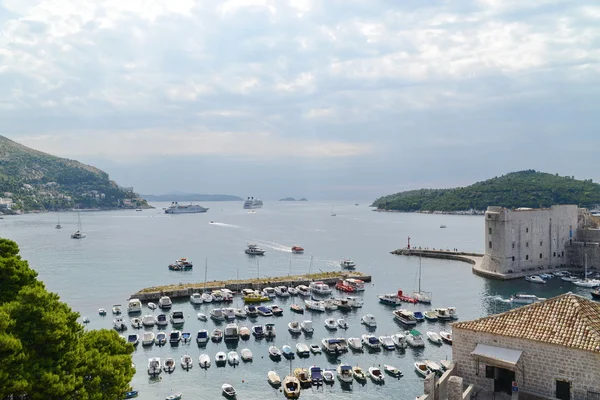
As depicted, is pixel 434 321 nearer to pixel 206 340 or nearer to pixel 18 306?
pixel 206 340

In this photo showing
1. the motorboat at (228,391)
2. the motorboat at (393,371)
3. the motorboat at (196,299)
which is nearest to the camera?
the motorboat at (228,391)

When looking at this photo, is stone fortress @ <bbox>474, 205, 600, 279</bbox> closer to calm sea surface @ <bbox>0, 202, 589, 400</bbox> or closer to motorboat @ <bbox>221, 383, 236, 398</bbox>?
calm sea surface @ <bbox>0, 202, 589, 400</bbox>

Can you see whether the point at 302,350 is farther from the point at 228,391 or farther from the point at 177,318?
the point at 177,318

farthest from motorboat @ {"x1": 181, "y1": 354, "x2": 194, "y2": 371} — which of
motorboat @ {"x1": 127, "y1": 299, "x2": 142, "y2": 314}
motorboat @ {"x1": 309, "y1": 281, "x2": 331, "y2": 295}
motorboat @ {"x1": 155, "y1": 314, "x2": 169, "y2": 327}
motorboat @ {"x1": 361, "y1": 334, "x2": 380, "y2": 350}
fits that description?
motorboat @ {"x1": 309, "y1": 281, "x2": 331, "y2": 295}

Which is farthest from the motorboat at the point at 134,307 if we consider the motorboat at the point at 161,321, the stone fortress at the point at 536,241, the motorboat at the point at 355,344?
the stone fortress at the point at 536,241

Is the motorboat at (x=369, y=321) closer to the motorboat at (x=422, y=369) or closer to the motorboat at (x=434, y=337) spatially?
the motorboat at (x=434, y=337)

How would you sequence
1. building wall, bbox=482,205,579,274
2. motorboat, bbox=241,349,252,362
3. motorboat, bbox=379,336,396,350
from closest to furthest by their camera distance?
motorboat, bbox=241,349,252,362, motorboat, bbox=379,336,396,350, building wall, bbox=482,205,579,274
